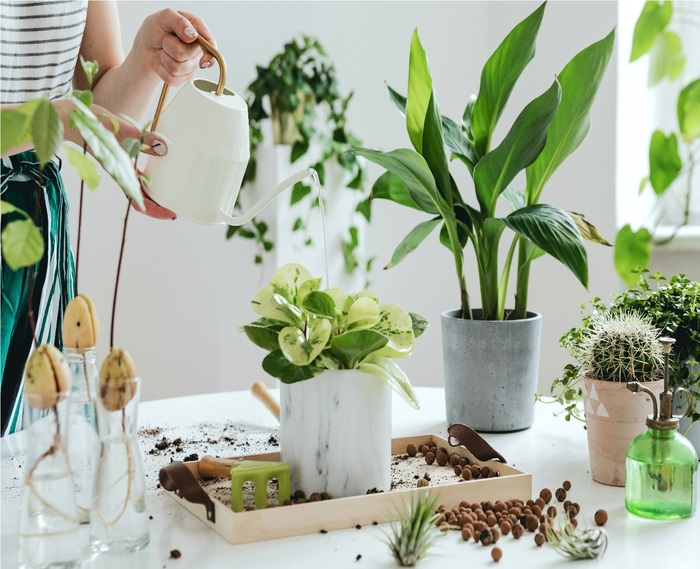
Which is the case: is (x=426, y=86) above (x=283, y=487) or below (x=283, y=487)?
above

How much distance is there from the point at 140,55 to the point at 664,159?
1727 mm

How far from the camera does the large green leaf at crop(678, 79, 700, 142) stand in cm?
250

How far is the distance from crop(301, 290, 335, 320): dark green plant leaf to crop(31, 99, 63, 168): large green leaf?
14.3 inches

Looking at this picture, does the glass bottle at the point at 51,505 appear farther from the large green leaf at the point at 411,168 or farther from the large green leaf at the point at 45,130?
the large green leaf at the point at 411,168

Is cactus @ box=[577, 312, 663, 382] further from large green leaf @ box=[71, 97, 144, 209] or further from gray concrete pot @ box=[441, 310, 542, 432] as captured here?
large green leaf @ box=[71, 97, 144, 209]

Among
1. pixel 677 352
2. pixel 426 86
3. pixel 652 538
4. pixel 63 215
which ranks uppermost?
pixel 426 86

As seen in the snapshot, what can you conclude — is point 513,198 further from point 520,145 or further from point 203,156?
point 203,156

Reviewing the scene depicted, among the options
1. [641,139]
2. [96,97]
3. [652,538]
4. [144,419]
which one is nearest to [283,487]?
[652,538]

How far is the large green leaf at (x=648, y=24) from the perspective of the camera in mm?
2496

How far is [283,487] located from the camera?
0.92 m

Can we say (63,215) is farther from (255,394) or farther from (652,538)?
(652,538)

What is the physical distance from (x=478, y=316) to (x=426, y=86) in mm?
379

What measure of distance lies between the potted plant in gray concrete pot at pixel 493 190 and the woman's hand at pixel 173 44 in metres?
0.29

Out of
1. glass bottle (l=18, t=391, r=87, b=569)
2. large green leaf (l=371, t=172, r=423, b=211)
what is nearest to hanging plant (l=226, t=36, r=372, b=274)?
large green leaf (l=371, t=172, r=423, b=211)
